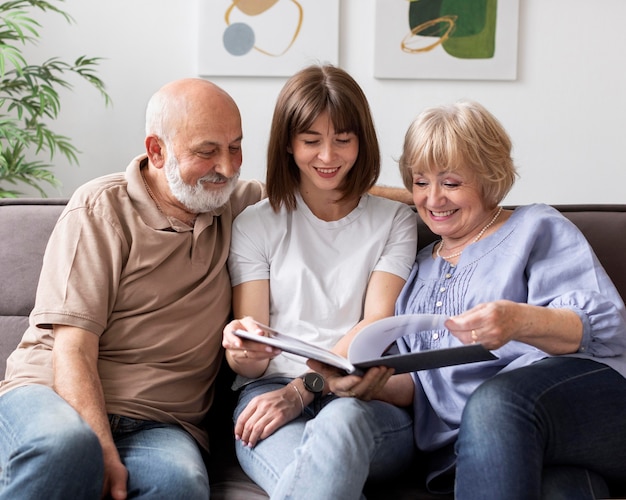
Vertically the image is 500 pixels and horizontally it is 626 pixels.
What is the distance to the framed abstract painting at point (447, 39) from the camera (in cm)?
363

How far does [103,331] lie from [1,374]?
0.40 m

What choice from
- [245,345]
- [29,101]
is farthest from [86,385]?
[29,101]

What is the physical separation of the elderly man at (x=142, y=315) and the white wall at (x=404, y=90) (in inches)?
71.8

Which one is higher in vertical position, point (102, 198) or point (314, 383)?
point (102, 198)

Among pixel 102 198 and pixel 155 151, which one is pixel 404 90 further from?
pixel 102 198

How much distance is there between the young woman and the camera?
5.37ft

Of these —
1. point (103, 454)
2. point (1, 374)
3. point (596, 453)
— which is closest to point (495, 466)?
point (596, 453)

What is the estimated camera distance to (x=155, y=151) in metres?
1.85

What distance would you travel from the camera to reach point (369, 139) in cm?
187

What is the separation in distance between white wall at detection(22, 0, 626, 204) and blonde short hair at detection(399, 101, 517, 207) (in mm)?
1860

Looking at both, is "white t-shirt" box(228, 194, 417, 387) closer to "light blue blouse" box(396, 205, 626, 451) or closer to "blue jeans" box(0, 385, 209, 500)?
"light blue blouse" box(396, 205, 626, 451)

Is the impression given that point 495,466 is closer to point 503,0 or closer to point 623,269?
point 623,269

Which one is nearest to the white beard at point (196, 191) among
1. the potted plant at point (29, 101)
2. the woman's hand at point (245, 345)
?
the woman's hand at point (245, 345)

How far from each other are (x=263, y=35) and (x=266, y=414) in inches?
93.7
